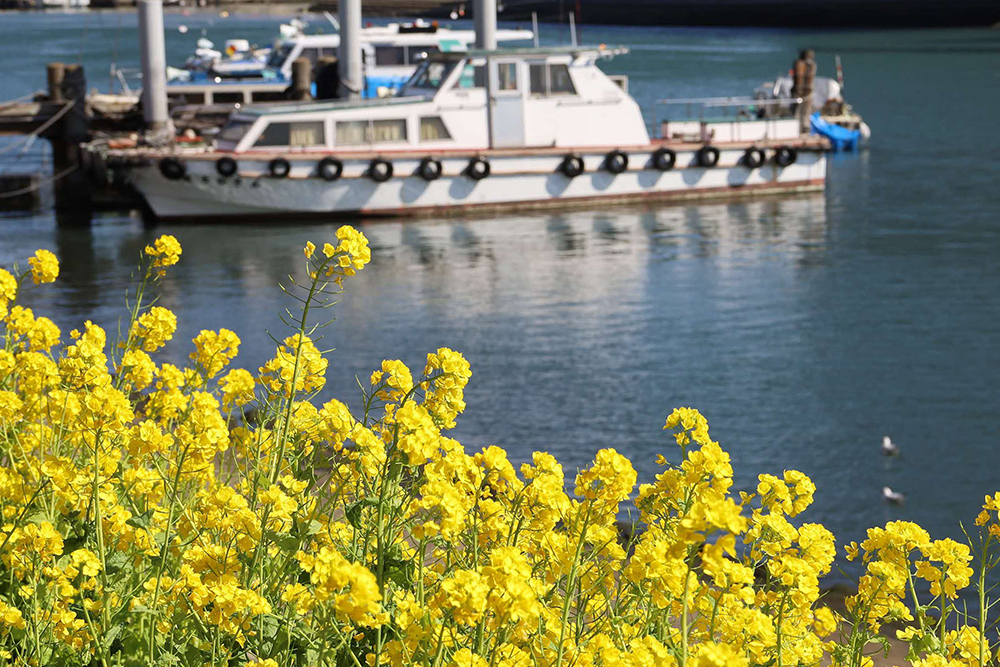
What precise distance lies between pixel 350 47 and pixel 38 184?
6367 millimetres

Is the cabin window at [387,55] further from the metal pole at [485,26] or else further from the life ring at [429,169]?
the life ring at [429,169]

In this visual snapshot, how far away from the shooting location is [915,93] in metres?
47.5

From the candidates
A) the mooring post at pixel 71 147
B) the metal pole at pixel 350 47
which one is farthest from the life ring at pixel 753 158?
the mooring post at pixel 71 147

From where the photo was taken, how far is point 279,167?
892 inches

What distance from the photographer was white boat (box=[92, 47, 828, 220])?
2267 centimetres

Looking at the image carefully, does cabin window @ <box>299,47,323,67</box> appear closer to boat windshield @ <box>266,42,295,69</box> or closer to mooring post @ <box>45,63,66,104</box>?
boat windshield @ <box>266,42,295,69</box>

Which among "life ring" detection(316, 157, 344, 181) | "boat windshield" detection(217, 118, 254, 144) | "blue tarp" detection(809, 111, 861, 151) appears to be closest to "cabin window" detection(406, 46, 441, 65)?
"boat windshield" detection(217, 118, 254, 144)

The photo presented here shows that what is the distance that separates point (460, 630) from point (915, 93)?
46.6m

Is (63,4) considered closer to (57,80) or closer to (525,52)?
(57,80)

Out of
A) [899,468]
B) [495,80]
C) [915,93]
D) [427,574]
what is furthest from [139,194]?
[915,93]

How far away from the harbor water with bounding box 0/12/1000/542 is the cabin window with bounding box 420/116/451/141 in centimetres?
138

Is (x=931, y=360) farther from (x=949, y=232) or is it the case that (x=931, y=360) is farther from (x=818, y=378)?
(x=949, y=232)

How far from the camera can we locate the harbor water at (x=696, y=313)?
40.9 feet

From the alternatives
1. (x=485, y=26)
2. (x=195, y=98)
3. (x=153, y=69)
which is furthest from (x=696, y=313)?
(x=195, y=98)
